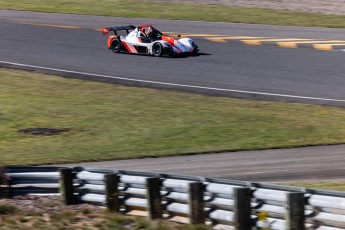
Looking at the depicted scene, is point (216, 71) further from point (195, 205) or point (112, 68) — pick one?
point (195, 205)

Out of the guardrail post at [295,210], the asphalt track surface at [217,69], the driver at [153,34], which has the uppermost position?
the guardrail post at [295,210]

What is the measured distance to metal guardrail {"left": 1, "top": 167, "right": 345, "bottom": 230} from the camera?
9.71 meters

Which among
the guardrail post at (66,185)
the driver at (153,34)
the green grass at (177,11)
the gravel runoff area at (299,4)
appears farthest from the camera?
the gravel runoff area at (299,4)

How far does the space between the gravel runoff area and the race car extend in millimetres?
10022

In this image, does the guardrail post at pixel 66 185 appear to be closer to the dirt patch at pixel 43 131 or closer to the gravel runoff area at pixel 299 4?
the dirt patch at pixel 43 131

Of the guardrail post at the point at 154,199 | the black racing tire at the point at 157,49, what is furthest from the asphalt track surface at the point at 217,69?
the guardrail post at the point at 154,199

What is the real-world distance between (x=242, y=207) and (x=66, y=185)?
3433mm

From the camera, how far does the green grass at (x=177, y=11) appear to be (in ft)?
114

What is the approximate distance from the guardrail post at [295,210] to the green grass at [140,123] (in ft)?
24.2

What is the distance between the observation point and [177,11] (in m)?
38.1

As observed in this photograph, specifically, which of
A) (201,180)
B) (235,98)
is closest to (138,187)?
(201,180)

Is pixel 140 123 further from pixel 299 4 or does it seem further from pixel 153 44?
pixel 299 4

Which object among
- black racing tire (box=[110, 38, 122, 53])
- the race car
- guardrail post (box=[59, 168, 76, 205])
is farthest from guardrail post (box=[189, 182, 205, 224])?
black racing tire (box=[110, 38, 122, 53])

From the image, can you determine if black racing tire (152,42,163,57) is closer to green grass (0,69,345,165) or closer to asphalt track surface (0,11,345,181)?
asphalt track surface (0,11,345,181)
